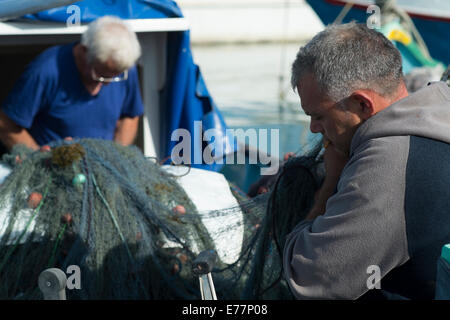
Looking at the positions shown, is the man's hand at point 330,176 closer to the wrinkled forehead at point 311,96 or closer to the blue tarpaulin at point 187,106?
the wrinkled forehead at point 311,96

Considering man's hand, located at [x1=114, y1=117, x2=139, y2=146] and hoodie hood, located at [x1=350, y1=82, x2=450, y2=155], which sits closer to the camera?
hoodie hood, located at [x1=350, y1=82, x2=450, y2=155]

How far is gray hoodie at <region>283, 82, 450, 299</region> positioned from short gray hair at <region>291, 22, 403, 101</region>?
11 centimetres

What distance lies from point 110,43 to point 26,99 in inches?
26.9

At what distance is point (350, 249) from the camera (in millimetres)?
1682

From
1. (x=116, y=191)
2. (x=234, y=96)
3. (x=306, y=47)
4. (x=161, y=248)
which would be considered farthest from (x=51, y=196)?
(x=234, y=96)

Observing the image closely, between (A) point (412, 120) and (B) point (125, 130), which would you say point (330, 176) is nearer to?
(A) point (412, 120)

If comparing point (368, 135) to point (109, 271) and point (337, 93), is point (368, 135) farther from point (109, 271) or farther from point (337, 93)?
point (109, 271)

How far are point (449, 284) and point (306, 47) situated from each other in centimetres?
84

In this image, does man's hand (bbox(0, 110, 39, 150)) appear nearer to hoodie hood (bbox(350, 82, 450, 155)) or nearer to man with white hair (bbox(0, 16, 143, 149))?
man with white hair (bbox(0, 16, 143, 149))

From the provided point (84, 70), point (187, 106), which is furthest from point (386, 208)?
point (187, 106)

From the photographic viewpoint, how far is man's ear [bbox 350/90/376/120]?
182cm

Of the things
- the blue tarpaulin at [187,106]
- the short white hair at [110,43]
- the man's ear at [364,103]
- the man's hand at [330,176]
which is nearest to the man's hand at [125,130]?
the blue tarpaulin at [187,106]

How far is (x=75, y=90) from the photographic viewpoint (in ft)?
12.9

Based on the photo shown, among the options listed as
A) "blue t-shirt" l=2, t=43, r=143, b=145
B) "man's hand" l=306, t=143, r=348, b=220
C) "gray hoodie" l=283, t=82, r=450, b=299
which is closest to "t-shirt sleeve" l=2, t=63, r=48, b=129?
"blue t-shirt" l=2, t=43, r=143, b=145
